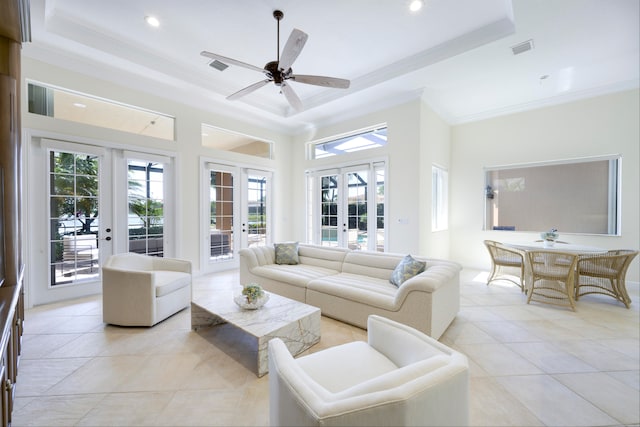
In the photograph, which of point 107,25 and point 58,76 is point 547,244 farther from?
point 58,76

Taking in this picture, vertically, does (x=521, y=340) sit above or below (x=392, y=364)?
below

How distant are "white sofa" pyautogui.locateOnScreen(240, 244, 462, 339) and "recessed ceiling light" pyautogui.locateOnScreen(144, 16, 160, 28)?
313 cm

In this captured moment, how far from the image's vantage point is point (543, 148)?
189 inches

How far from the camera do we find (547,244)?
12.9 ft

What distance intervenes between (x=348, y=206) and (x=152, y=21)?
426 centimetres

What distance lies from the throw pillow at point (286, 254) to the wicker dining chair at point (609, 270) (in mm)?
4044

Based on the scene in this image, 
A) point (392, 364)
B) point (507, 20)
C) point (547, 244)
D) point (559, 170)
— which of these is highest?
point (507, 20)

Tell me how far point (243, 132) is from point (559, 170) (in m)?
6.20

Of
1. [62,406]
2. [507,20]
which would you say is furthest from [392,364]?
[507,20]

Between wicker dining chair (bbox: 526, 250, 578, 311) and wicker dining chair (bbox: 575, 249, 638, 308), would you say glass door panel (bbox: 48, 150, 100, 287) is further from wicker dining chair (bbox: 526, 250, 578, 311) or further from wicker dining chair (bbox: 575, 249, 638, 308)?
wicker dining chair (bbox: 575, 249, 638, 308)

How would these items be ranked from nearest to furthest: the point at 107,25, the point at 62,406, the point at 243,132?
1. the point at 62,406
2. the point at 107,25
3. the point at 243,132

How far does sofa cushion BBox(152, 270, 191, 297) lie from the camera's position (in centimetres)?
284

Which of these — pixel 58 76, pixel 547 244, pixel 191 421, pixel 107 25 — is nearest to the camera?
pixel 191 421

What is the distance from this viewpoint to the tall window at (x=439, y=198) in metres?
5.33
